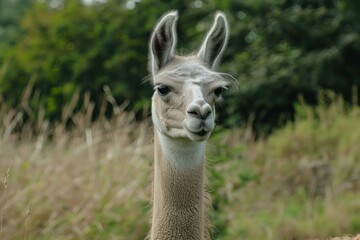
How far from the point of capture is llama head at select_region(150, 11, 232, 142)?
4.91 m

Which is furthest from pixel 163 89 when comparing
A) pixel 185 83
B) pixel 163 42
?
pixel 163 42

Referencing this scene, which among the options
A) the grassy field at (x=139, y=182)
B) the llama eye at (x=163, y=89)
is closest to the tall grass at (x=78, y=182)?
the grassy field at (x=139, y=182)

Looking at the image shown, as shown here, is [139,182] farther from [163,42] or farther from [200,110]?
[200,110]

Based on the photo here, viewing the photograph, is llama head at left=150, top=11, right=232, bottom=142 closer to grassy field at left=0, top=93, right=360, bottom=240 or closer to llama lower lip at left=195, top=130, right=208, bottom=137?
A: llama lower lip at left=195, top=130, right=208, bottom=137

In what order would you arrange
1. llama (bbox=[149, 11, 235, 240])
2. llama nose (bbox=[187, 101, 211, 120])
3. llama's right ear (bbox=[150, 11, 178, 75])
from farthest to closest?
llama's right ear (bbox=[150, 11, 178, 75]), llama (bbox=[149, 11, 235, 240]), llama nose (bbox=[187, 101, 211, 120])

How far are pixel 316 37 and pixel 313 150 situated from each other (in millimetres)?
6625

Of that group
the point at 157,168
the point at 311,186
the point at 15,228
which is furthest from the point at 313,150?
the point at 157,168

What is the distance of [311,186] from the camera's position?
14383 mm

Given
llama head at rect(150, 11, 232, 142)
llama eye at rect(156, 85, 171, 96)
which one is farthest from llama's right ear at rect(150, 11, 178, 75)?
llama eye at rect(156, 85, 171, 96)

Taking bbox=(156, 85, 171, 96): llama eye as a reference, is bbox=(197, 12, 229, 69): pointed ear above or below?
above

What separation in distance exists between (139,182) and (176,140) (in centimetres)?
586

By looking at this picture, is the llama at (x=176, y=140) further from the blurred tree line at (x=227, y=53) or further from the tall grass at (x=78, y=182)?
the blurred tree line at (x=227, y=53)

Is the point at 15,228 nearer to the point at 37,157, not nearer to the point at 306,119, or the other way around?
the point at 37,157

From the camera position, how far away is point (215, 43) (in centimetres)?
577
